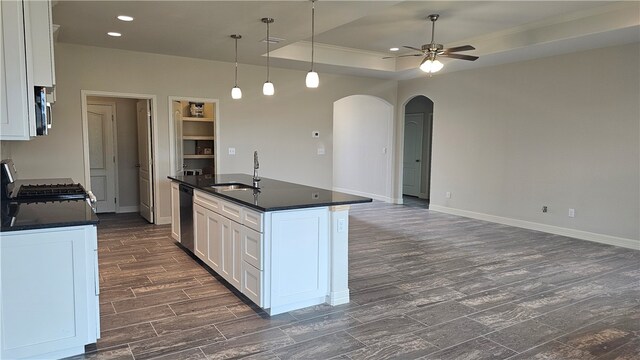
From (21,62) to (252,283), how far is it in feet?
6.93

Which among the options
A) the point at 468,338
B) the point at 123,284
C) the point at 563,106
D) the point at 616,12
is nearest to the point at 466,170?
the point at 563,106

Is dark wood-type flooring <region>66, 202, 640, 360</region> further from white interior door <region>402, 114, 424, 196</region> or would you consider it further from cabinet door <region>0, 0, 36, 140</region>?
white interior door <region>402, 114, 424, 196</region>

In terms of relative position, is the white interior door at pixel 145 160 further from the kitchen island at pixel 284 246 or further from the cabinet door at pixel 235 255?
the cabinet door at pixel 235 255

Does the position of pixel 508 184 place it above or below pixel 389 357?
above

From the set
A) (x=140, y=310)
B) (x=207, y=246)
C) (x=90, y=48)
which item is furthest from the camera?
(x=90, y=48)

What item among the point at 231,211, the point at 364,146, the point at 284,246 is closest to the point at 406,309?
the point at 284,246

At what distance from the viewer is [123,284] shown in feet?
12.8

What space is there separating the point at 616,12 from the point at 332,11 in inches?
130

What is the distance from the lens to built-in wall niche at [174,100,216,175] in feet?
24.1

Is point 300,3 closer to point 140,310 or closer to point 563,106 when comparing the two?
point 140,310

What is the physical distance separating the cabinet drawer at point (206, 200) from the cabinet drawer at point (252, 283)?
2.38ft

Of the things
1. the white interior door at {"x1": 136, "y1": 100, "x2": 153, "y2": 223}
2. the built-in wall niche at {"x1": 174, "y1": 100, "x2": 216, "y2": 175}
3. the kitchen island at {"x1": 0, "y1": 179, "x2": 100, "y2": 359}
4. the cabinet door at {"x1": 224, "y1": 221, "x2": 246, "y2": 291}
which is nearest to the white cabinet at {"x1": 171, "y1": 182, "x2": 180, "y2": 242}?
the white interior door at {"x1": 136, "y1": 100, "x2": 153, "y2": 223}

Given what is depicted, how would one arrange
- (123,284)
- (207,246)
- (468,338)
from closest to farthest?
1. (468,338)
2. (123,284)
3. (207,246)

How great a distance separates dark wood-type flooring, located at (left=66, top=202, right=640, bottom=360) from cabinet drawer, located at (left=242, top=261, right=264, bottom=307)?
116mm
